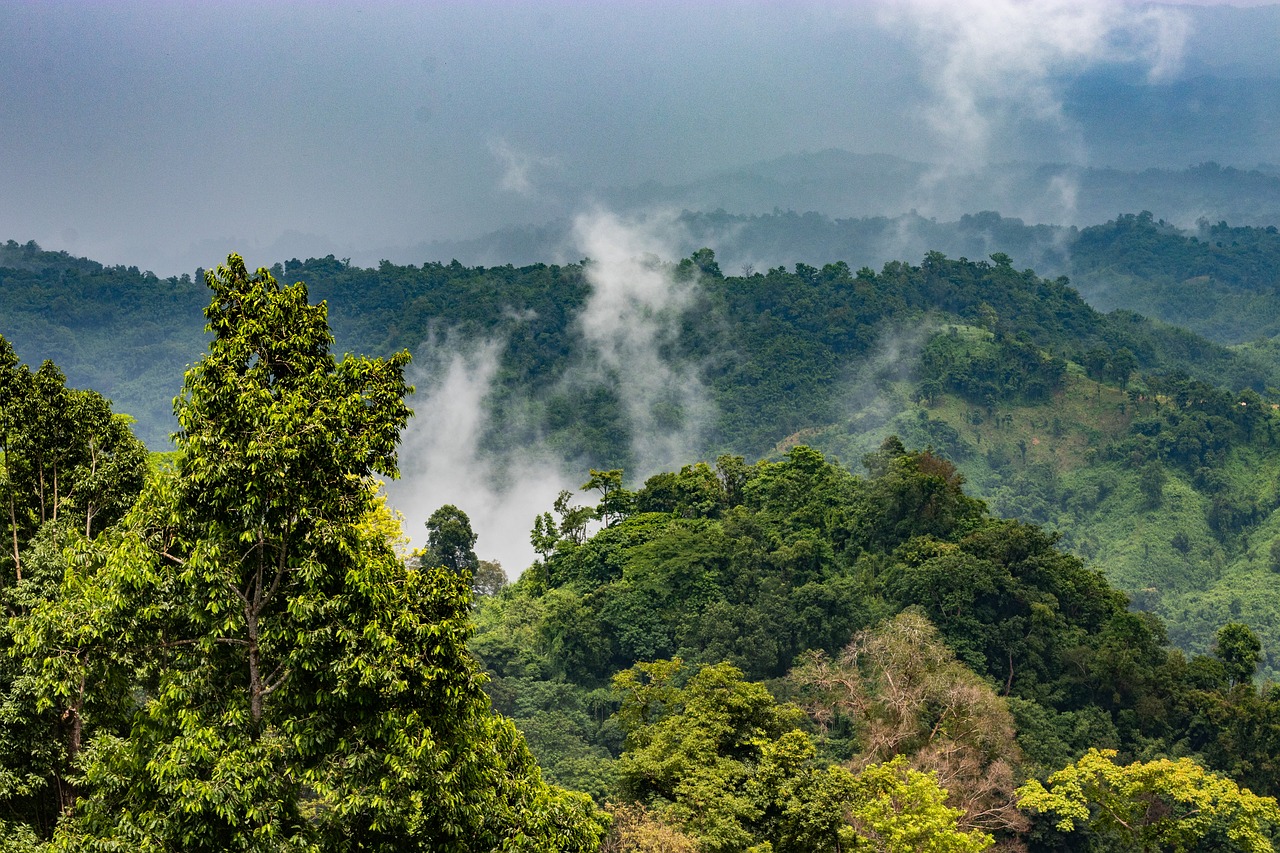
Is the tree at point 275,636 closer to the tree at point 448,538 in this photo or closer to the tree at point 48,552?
the tree at point 48,552

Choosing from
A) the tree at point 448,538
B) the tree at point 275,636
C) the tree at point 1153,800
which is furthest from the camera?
the tree at point 448,538

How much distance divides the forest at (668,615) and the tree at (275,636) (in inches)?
1.3

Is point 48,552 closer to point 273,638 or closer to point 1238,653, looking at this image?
point 273,638

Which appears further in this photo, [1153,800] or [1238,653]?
[1238,653]

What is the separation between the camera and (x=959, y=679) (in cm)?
2669

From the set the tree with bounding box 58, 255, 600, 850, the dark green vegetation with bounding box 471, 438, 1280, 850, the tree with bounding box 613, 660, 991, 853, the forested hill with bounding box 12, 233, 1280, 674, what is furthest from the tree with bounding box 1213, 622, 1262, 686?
the forested hill with bounding box 12, 233, 1280, 674

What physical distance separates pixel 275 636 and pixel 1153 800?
73.0ft

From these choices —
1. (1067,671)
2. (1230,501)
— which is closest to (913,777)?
(1067,671)

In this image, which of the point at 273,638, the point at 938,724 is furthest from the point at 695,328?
the point at 273,638

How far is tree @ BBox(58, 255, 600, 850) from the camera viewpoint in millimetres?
8836

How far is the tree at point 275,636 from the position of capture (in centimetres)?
884

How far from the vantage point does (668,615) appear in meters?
40.2

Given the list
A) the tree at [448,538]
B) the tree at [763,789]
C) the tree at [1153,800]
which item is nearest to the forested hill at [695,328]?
the tree at [448,538]

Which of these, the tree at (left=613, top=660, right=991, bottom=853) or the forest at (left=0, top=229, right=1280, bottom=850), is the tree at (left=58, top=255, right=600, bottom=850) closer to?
the forest at (left=0, top=229, right=1280, bottom=850)
